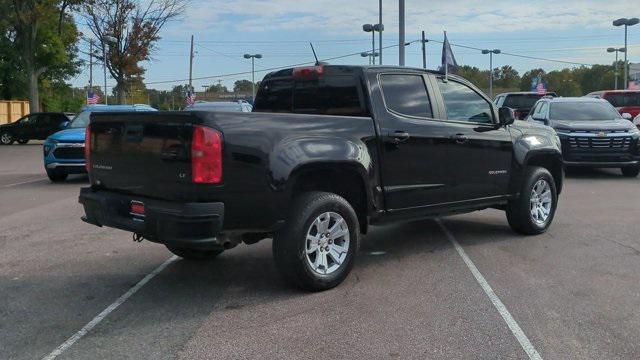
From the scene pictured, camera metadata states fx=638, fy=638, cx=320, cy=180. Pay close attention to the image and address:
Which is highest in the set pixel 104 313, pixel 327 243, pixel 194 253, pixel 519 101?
pixel 519 101

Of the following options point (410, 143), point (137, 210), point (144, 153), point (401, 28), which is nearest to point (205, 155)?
Result: point (144, 153)

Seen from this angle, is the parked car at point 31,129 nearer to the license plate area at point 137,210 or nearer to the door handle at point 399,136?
the license plate area at point 137,210

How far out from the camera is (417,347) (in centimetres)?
416

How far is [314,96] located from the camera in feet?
21.1

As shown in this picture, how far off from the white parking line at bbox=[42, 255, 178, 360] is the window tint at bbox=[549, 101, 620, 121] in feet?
35.0

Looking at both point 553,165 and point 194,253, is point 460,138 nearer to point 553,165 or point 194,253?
point 553,165

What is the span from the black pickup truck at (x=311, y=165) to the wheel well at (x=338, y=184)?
12 millimetres

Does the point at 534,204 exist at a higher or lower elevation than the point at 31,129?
lower

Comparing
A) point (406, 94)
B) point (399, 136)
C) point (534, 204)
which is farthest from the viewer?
point (534, 204)

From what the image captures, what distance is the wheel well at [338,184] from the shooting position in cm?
536

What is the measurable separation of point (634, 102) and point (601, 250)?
17009 millimetres

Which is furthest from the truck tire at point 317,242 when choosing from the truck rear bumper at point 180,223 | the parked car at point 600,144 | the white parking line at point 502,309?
the parked car at point 600,144

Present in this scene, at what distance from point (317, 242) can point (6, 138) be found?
3113cm

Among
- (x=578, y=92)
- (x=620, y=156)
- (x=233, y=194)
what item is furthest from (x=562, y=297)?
(x=578, y=92)
